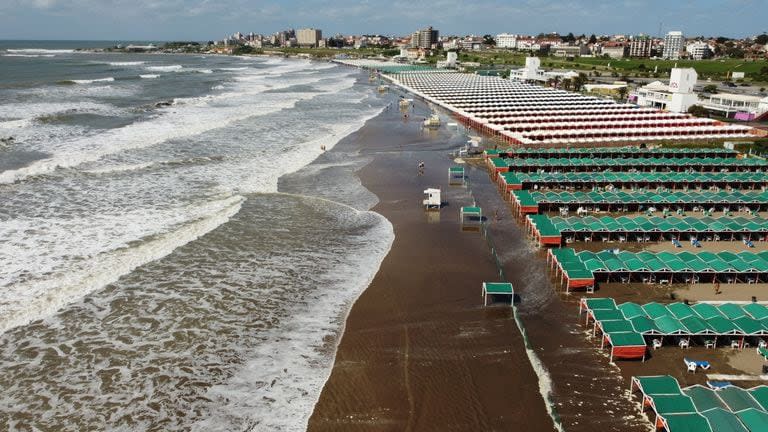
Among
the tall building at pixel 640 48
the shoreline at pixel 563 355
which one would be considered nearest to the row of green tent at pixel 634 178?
the shoreline at pixel 563 355

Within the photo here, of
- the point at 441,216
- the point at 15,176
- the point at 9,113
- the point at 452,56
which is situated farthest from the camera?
the point at 452,56

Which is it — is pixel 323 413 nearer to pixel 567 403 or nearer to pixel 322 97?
pixel 567 403

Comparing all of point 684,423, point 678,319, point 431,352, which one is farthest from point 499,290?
point 684,423

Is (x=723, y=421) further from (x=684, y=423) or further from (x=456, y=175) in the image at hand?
(x=456, y=175)

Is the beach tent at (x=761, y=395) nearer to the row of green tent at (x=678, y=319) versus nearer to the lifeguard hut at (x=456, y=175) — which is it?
the row of green tent at (x=678, y=319)

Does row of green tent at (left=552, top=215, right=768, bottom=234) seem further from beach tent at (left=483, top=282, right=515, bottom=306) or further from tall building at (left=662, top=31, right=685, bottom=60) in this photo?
tall building at (left=662, top=31, right=685, bottom=60)

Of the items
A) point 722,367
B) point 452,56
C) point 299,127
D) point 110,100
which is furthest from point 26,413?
point 452,56
